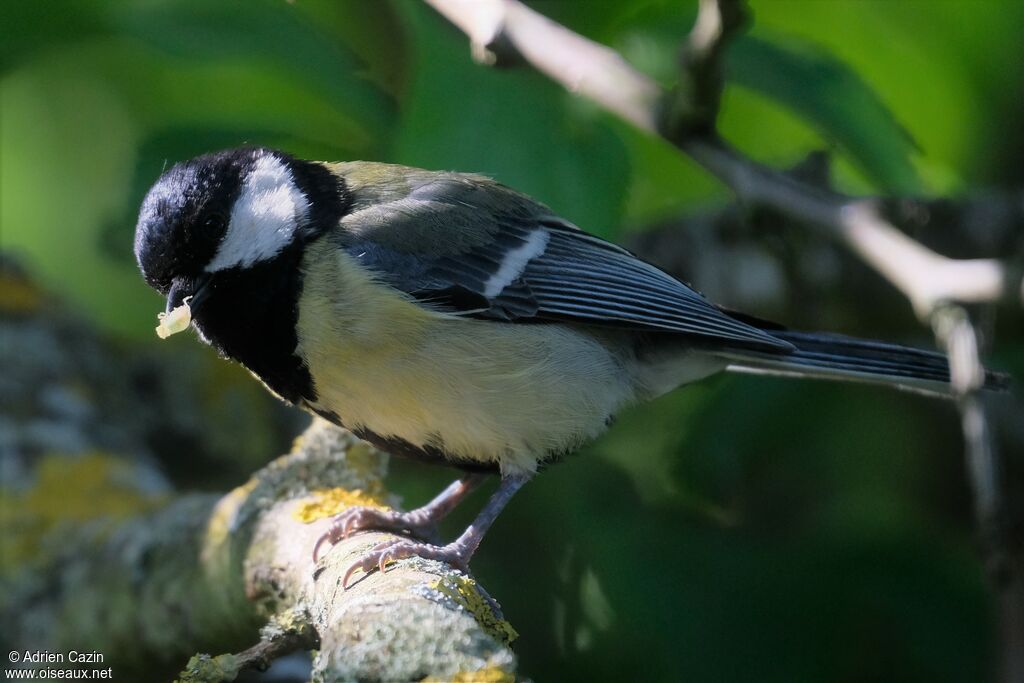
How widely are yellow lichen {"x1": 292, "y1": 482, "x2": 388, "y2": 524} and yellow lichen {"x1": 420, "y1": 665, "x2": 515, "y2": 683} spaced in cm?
69

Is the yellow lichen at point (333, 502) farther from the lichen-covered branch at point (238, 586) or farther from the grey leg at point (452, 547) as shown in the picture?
the grey leg at point (452, 547)

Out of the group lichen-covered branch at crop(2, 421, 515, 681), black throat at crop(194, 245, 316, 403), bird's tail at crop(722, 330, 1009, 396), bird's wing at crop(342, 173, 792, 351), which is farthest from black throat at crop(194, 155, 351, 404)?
bird's tail at crop(722, 330, 1009, 396)

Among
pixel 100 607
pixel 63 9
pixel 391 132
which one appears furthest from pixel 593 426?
pixel 63 9

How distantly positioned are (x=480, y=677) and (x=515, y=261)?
2.92 feet

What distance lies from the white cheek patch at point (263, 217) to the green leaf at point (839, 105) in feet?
2.57

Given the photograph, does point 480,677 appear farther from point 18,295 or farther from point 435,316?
point 18,295

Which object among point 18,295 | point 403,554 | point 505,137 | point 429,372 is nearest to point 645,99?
point 505,137

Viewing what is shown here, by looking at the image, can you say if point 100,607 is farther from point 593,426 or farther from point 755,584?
point 755,584

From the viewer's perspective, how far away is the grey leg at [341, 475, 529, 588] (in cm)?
133

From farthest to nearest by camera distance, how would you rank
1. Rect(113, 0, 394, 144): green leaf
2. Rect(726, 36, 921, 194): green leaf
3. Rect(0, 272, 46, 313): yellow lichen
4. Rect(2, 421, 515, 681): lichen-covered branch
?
Rect(0, 272, 46, 313): yellow lichen, Rect(113, 0, 394, 144): green leaf, Rect(726, 36, 921, 194): green leaf, Rect(2, 421, 515, 681): lichen-covered branch

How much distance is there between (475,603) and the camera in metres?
1.21

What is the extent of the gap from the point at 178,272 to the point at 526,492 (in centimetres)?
80

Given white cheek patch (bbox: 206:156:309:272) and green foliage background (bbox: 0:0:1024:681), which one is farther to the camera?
green foliage background (bbox: 0:0:1024:681)

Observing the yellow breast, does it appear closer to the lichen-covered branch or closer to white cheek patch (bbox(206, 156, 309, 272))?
white cheek patch (bbox(206, 156, 309, 272))
